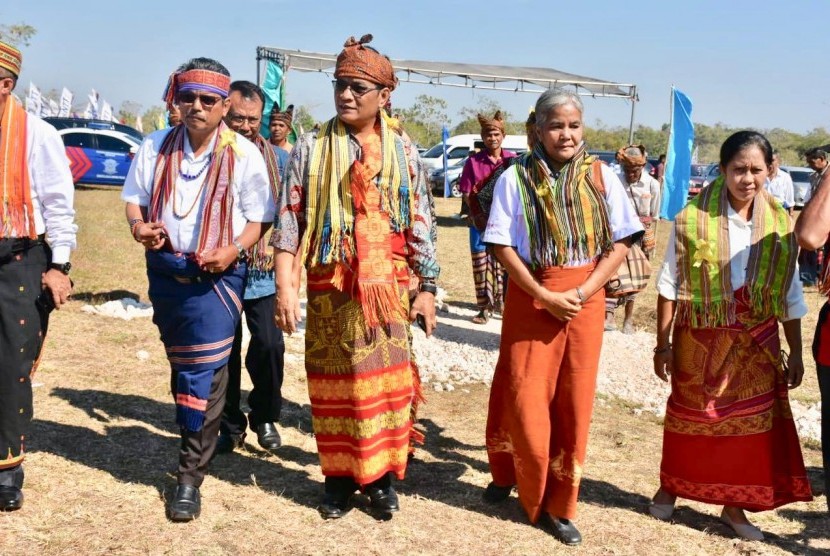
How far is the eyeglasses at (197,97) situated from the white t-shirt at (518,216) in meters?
1.35

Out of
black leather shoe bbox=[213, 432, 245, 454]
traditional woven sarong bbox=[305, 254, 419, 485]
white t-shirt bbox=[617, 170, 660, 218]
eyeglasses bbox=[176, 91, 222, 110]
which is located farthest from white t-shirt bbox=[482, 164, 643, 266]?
white t-shirt bbox=[617, 170, 660, 218]

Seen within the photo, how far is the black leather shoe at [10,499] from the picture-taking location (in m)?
3.70

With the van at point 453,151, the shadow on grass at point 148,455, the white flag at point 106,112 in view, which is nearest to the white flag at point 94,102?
the white flag at point 106,112

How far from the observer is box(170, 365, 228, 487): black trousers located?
3.84m

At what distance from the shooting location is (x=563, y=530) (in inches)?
145

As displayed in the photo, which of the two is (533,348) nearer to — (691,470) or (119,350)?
(691,470)

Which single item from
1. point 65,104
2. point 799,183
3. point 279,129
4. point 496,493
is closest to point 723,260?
point 496,493

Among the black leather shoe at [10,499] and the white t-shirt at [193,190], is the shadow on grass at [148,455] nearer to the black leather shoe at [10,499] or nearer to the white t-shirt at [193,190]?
the black leather shoe at [10,499]

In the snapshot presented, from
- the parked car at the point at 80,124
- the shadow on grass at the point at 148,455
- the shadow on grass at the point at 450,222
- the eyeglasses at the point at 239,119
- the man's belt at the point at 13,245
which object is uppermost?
the parked car at the point at 80,124

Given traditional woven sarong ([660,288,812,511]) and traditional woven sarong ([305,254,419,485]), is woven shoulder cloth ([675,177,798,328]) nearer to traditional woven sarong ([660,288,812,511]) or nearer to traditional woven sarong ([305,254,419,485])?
traditional woven sarong ([660,288,812,511])

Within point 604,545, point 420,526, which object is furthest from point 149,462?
point 604,545

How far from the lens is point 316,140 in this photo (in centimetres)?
370

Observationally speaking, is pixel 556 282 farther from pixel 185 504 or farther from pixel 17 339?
pixel 17 339

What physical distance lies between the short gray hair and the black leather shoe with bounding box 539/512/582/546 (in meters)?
1.77
